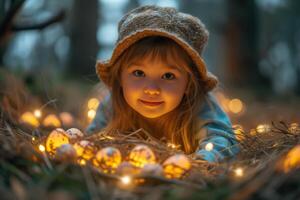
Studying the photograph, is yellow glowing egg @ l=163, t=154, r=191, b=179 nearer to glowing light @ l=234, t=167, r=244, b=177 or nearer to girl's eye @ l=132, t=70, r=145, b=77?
glowing light @ l=234, t=167, r=244, b=177

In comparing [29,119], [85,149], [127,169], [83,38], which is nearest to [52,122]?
[29,119]

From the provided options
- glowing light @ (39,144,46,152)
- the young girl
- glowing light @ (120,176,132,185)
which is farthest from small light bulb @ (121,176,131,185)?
the young girl

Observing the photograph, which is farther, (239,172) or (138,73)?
(138,73)

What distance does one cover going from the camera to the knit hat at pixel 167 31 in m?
2.13

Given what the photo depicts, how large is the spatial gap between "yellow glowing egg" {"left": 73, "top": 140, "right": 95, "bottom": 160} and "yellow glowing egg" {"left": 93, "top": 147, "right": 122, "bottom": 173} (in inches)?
3.3

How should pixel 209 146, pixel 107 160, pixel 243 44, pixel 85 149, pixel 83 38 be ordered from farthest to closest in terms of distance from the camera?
pixel 83 38 → pixel 243 44 → pixel 209 146 → pixel 85 149 → pixel 107 160

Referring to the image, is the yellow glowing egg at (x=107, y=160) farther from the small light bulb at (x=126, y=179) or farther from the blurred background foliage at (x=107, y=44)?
the blurred background foliage at (x=107, y=44)

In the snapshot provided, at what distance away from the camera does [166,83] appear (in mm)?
2170

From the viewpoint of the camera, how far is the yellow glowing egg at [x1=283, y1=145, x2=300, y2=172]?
56.6 inches

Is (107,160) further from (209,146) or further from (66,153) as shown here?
(209,146)

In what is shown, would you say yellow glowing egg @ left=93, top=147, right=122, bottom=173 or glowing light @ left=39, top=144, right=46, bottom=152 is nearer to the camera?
yellow glowing egg @ left=93, top=147, right=122, bottom=173

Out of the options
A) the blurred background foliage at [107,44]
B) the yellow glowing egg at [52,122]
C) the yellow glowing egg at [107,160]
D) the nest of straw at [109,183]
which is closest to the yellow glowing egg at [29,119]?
the yellow glowing egg at [52,122]

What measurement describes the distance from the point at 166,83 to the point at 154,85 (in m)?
0.06

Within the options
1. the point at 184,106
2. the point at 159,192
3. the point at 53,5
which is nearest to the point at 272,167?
the point at 159,192
